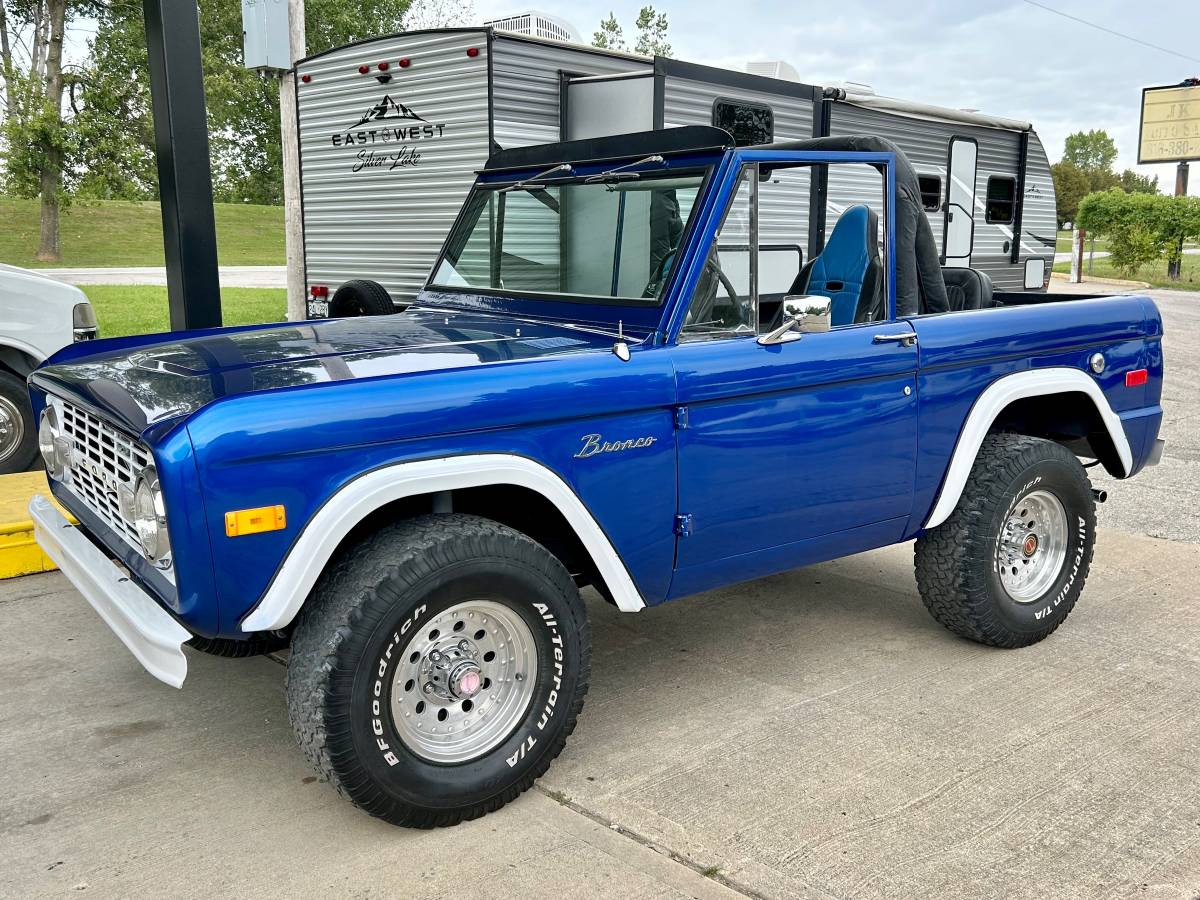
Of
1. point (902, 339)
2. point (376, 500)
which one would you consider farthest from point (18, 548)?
point (902, 339)

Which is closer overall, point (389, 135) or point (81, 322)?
point (81, 322)

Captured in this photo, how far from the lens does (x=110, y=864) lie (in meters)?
2.88

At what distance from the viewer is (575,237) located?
3.97 meters

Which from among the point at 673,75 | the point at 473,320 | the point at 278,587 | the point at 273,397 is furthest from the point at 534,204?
the point at 673,75

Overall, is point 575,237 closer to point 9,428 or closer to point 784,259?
point 784,259

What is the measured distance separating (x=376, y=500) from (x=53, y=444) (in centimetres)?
160

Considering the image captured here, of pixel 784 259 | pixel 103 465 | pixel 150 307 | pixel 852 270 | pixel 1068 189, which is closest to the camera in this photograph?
pixel 103 465

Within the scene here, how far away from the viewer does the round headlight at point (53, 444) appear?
364cm

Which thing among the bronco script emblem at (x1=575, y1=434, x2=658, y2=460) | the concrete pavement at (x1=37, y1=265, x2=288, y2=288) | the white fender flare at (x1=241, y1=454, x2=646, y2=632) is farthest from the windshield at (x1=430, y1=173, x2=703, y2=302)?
the concrete pavement at (x1=37, y1=265, x2=288, y2=288)

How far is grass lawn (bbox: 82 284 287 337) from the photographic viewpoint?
52.0 feet

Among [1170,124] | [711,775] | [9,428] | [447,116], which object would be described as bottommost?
[711,775]

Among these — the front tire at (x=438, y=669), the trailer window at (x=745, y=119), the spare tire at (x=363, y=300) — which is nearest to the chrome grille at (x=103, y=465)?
the front tire at (x=438, y=669)

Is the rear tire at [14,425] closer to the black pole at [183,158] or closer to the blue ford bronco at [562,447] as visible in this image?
the black pole at [183,158]

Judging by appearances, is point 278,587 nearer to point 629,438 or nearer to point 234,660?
point 629,438
